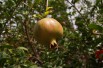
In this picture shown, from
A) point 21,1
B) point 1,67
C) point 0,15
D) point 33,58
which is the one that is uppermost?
point 21,1

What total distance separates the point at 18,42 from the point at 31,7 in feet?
3.93

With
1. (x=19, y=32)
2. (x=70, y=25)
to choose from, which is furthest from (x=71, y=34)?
(x=19, y=32)

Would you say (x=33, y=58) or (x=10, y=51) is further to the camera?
(x=33, y=58)

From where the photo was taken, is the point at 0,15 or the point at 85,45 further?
the point at 85,45

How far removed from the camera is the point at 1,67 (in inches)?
73.0

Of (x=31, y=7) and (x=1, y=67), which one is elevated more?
(x=31, y=7)

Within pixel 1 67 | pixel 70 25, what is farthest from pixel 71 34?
pixel 1 67

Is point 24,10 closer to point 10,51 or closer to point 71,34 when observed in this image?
point 10,51

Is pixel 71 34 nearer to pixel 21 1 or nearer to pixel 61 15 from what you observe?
pixel 61 15

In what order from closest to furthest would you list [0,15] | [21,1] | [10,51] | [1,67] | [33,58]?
1. [21,1]
2. [1,67]
3. [10,51]
4. [0,15]
5. [33,58]

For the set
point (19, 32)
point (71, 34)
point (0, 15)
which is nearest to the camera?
point (0, 15)

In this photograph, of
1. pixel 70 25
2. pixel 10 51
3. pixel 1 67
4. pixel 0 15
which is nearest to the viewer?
pixel 1 67

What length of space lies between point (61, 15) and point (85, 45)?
2.14 feet

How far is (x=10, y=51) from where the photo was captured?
2029mm
